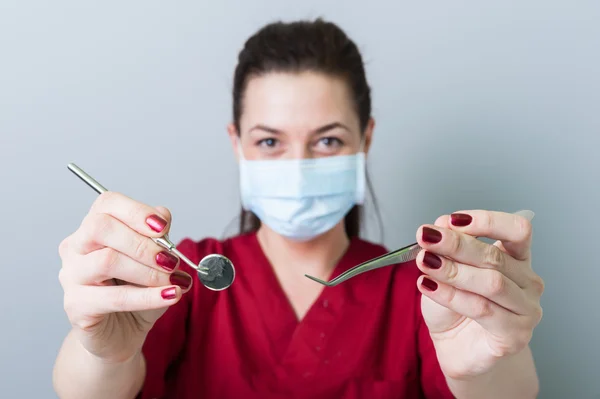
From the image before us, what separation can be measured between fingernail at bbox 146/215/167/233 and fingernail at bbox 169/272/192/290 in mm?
67

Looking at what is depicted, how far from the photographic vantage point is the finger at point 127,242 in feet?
2.45

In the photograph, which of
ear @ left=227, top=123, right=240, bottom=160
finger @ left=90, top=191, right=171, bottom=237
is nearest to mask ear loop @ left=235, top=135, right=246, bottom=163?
ear @ left=227, top=123, right=240, bottom=160

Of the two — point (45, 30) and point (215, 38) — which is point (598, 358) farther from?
point (45, 30)

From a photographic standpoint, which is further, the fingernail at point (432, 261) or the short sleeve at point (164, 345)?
the short sleeve at point (164, 345)

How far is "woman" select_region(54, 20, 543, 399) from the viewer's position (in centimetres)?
90

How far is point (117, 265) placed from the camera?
75cm

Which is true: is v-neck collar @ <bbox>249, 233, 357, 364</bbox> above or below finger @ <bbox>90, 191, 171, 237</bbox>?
below

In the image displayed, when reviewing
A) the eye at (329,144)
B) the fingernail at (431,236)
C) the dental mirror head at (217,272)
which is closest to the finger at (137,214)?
the dental mirror head at (217,272)

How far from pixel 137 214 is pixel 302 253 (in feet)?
1.69

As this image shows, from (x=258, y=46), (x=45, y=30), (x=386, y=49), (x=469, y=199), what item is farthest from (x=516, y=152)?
(x=45, y=30)

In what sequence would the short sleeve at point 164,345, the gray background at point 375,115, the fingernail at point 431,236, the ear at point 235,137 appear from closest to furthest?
the fingernail at point 431,236, the short sleeve at point 164,345, the ear at point 235,137, the gray background at point 375,115

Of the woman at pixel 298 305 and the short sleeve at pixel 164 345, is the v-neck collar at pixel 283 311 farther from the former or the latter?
the short sleeve at pixel 164 345

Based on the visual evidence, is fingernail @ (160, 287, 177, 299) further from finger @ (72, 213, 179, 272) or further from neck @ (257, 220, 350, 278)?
neck @ (257, 220, 350, 278)

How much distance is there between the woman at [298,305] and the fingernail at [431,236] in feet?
0.60
